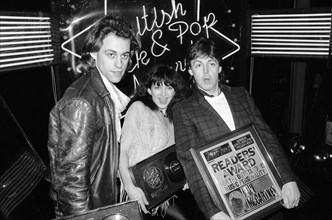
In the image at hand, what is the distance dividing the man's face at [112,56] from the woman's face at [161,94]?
67 cm

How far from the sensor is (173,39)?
4.32 meters

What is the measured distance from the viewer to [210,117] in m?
2.52

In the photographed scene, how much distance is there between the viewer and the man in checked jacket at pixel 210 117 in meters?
2.42

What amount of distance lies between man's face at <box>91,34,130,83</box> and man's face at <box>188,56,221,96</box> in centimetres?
64

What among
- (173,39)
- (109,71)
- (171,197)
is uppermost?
(173,39)

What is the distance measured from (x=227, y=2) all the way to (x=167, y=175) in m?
2.97

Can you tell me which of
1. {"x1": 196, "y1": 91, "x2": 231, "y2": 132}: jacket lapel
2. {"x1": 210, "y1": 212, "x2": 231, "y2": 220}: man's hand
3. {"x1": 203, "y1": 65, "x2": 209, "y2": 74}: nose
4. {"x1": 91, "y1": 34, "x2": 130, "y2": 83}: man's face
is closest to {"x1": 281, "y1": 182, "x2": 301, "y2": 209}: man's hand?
{"x1": 210, "y1": 212, "x2": 231, "y2": 220}: man's hand

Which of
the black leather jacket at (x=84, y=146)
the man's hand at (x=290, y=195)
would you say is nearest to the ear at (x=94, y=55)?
the black leather jacket at (x=84, y=146)

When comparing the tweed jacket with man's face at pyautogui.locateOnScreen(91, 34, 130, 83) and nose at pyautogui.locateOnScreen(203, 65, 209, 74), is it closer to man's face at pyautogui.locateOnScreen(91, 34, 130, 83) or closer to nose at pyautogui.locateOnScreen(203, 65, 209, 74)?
nose at pyautogui.locateOnScreen(203, 65, 209, 74)

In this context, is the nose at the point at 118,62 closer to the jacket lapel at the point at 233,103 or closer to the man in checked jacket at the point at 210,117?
the man in checked jacket at the point at 210,117

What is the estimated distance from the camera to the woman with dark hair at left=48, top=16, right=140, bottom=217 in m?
1.87

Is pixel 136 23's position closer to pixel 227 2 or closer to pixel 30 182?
pixel 227 2

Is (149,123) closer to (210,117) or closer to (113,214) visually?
(210,117)

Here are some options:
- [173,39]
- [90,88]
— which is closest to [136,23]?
[173,39]
